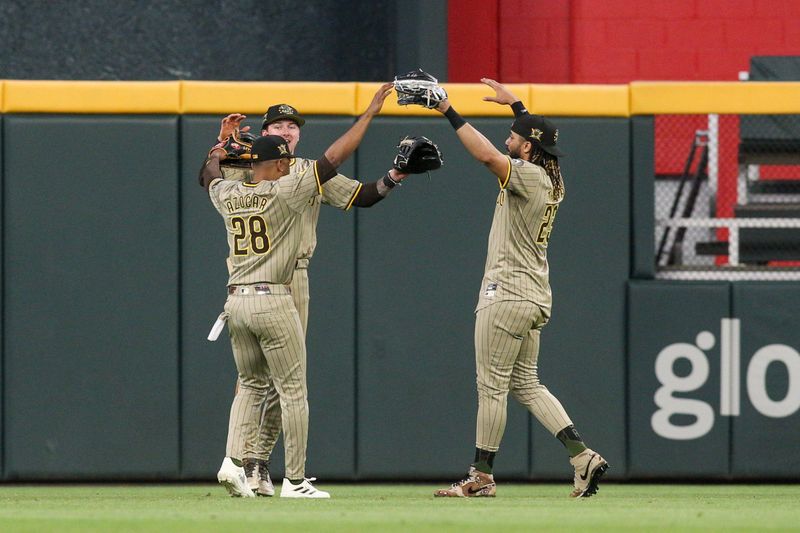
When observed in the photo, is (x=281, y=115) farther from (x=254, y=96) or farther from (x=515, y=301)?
(x=515, y=301)

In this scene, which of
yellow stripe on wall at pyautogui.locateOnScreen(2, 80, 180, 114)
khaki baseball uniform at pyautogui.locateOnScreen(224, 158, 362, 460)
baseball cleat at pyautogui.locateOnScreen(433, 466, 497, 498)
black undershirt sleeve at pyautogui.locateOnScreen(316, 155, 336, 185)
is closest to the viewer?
black undershirt sleeve at pyautogui.locateOnScreen(316, 155, 336, 185)

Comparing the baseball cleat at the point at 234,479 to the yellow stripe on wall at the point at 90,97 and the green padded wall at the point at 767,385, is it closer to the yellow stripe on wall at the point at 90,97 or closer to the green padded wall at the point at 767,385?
the yellow stripe on wall at the point at 90,97

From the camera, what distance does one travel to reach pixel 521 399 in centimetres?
656

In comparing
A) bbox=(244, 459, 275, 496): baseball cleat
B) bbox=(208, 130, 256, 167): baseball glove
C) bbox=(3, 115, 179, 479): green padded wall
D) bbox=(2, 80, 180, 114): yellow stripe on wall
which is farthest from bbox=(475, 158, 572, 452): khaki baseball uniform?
bbox=(2, 80, 180, 114): yellow stripe on wall

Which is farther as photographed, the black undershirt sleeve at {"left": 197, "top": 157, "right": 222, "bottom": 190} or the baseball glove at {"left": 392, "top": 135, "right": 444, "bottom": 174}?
the black undershirt sleeve at {"left": 197, "top": 157, "right": 222, "bottom": 190}

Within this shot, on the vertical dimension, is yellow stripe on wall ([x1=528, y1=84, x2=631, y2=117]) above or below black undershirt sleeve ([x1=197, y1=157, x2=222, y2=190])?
above

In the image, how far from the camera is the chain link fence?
7.96 meters

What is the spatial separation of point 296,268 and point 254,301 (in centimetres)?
61

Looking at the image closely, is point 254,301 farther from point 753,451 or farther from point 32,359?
point 753,451

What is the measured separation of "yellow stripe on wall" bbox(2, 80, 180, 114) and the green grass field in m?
2.06

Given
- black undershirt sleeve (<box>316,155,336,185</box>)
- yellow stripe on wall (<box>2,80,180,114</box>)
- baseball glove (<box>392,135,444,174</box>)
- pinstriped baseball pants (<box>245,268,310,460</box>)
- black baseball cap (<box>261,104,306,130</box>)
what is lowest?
pinstriped baseball pants (<box>245,268,310,460</box>)

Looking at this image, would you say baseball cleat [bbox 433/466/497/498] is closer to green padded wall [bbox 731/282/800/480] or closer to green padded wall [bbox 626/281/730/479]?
green padded wall [bbox 626/281/730/479]

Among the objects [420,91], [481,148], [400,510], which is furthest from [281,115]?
[400,510]

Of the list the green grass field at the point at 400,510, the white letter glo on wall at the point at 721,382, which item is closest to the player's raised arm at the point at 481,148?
the green grass field at the point at 400,510
